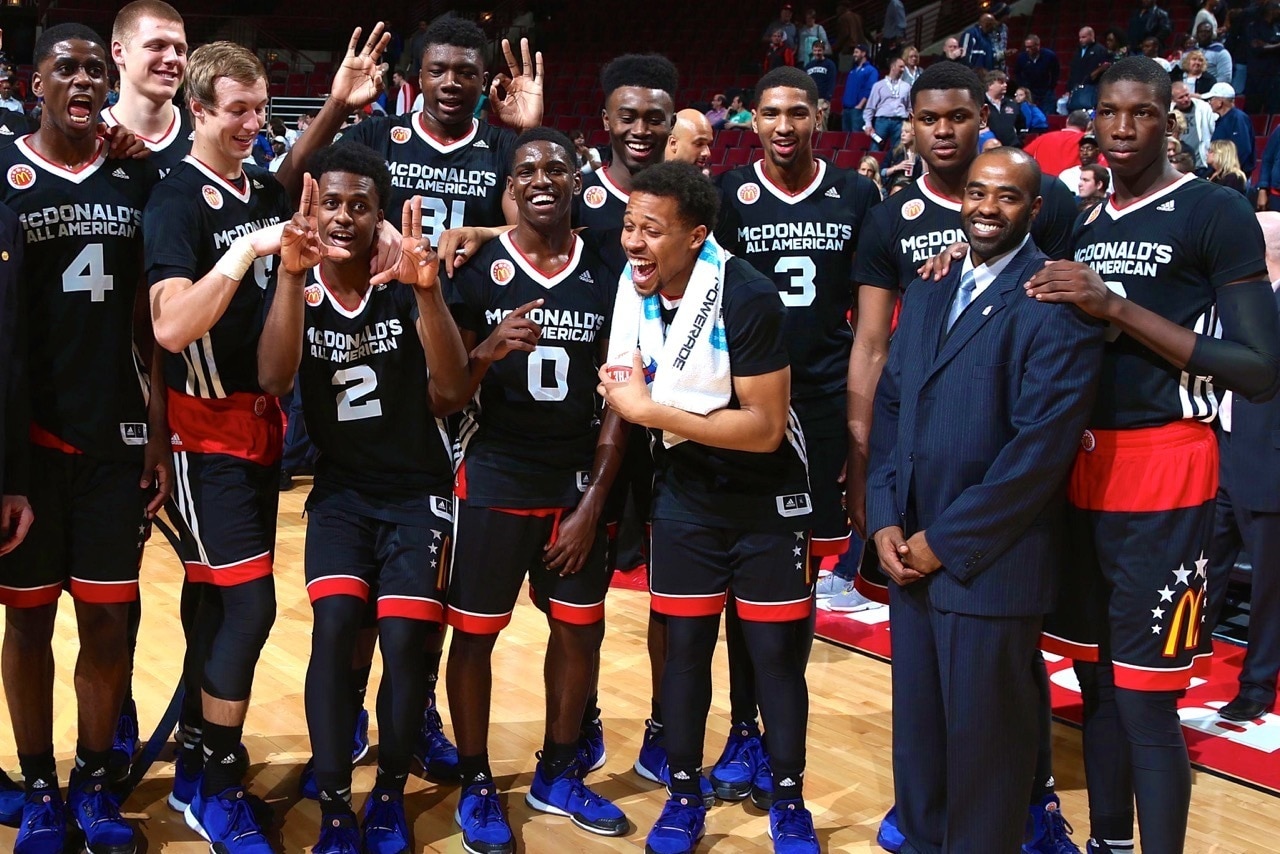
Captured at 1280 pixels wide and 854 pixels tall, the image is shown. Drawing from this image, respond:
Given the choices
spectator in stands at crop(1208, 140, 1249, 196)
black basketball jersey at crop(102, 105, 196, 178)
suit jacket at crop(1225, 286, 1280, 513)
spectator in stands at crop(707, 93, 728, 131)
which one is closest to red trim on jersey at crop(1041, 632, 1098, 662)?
suit jacket at crop(1225, 286, 1280, 513)

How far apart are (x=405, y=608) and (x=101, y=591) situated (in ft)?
2.71

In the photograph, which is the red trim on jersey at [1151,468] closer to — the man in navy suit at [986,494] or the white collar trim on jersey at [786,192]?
the man in navy suit at [986,494]

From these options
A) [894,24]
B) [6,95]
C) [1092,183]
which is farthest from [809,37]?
[1092,183]

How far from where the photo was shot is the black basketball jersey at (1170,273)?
3.01 meters

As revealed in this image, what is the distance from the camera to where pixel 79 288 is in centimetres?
340

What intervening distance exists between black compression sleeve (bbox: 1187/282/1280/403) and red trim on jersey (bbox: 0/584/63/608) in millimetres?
2976

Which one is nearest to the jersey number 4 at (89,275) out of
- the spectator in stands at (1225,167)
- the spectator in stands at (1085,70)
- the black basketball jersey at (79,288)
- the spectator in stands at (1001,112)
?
the black basketball jersey at (79,288)

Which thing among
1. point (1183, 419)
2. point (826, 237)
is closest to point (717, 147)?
point (826, 237)

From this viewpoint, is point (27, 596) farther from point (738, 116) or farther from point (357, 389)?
point (738, 116)

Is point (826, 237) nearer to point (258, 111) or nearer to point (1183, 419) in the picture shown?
point (1183, 419)

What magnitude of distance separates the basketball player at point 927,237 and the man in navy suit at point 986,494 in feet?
1.66

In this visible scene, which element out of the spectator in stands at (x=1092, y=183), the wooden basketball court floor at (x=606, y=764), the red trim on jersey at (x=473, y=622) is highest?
the spectator in stands at (x=1092, y=183)

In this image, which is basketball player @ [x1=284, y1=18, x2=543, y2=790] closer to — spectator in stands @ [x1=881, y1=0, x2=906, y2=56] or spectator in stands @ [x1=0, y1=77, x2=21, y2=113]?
spectator in stands @ [x1=0, y1=77, x2=21, y2=113]

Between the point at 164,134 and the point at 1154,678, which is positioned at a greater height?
the point at 164,134
